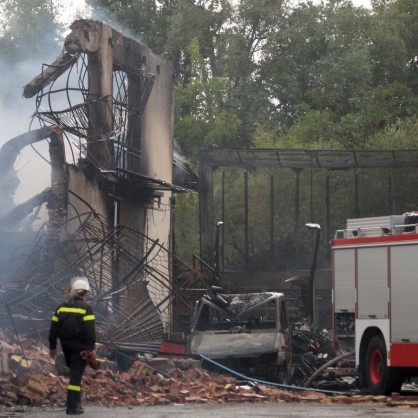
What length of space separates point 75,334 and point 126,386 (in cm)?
328

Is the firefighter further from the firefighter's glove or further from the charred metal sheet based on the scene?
the charred metal sheet

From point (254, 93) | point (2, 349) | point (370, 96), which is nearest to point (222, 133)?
point (254, 93)

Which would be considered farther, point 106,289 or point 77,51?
point 77,51

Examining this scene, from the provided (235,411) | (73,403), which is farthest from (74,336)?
(235,411)

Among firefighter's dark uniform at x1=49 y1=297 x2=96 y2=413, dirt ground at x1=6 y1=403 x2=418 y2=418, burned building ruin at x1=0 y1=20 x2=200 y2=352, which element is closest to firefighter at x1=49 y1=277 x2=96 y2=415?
firefighter's dark uniform at x1=49 y1=297 x2=96 y2=413

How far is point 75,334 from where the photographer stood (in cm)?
1384

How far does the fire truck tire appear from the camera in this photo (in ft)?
61.4

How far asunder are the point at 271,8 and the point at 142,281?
34.7 meters

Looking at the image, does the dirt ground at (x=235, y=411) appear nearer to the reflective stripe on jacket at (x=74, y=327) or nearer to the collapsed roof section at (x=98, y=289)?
the reflective stripe on jacket at (x=74, y=327)

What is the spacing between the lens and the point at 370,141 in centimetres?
4766

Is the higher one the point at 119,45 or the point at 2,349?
the point at 119,45

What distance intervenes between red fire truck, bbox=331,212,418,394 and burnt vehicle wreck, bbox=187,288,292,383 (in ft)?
3.19

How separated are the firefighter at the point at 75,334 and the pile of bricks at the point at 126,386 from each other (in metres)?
1.47

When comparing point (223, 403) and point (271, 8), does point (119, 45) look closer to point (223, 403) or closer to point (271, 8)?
point (223, 403)
